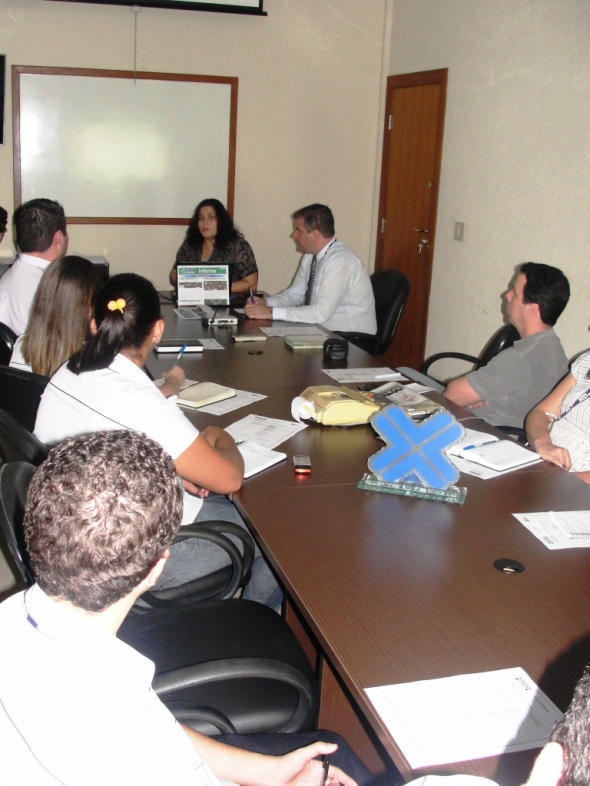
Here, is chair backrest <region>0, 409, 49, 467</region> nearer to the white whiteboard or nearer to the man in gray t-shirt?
the man in gray t-shirt

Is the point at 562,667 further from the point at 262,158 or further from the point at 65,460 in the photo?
the point at 262,158

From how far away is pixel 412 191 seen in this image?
18.3 feet

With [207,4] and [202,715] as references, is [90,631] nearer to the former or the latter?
[202,715]

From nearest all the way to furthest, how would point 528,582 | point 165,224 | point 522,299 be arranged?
point 528,582 → point 522,299 → point 165,224

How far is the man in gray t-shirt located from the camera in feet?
9.67

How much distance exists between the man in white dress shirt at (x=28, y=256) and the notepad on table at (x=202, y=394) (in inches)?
41.7

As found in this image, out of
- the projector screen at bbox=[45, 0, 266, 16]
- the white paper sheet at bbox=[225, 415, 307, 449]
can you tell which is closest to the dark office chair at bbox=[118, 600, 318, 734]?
the white paper sheet at bbox=[225, 415, 307, 449]

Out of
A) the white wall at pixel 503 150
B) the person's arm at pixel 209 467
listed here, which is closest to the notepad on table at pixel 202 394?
the person's arm at pixel 209 467

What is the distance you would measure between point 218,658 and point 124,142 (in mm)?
4674

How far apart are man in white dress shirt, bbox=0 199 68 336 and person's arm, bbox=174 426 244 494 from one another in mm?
1745

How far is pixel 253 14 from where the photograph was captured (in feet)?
18.0

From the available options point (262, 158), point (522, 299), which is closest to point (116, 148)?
point (262, 158)

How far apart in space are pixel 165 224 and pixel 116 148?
2.07 ft

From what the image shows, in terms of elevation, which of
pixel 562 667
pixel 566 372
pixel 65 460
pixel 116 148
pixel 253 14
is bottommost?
pixel 562 667
